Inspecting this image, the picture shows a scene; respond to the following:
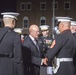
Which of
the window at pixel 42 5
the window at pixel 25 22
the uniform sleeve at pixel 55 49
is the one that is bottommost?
the window at pixel 25 22

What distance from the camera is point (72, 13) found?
223 feet

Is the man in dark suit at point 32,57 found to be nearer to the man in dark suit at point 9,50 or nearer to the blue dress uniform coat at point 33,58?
the blue dress uniform coat at point 33,58

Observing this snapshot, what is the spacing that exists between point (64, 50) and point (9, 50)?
39.2 inches

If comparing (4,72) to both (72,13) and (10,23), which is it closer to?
(10,23)

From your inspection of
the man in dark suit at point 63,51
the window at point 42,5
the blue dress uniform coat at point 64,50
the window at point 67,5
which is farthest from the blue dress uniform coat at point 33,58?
the window at point 42,5

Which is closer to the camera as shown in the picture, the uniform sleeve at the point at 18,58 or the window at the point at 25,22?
the uniform sleeve at the point at 18,58

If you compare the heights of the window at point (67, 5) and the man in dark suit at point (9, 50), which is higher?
the window at point (67, 5)

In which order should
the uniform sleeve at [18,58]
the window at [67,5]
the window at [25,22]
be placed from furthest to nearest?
the window at [25,22] < the window at [67,5] < the uniform sleeve at [18,58]

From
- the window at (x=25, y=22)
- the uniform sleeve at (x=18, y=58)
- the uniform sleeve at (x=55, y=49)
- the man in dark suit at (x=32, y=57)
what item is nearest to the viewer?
the uniform sleeve at (x=18, y=58)

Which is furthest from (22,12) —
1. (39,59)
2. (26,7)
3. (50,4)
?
(39,59)

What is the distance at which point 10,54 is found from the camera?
663cm

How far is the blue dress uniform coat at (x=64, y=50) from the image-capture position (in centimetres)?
660

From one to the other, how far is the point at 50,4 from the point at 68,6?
3.40m

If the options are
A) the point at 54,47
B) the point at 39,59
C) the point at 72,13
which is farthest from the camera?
the point at 72,13
